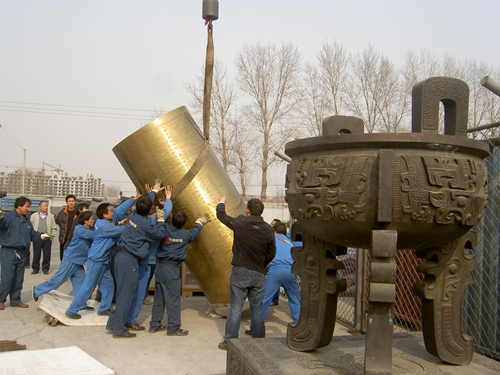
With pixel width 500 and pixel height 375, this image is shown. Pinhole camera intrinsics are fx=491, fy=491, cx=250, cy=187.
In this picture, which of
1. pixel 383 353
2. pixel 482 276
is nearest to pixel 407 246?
pixel 383 353

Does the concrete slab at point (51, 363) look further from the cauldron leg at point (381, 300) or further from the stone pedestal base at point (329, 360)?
the cauldron leg at point (381, 300)

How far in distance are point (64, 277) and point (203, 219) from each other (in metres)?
1.99

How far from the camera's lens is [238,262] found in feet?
15.9

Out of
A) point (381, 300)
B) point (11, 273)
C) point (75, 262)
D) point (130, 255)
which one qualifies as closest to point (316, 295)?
point (381, 300)

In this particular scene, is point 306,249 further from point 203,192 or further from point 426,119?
point 203,192

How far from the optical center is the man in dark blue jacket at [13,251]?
21.4 ft

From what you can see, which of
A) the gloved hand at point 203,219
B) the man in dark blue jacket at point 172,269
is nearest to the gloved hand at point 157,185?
the man in dark blue jacket at point 172,269

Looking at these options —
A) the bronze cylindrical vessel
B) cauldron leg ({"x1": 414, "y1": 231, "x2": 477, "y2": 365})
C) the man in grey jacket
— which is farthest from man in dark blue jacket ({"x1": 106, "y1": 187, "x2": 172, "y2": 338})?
the man in grey jacket

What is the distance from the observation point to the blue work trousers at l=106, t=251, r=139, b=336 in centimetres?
538

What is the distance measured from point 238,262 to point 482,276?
2.35 metres

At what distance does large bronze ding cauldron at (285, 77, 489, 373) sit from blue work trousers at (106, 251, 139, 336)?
2.58m

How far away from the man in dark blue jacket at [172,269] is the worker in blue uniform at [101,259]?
0.69m

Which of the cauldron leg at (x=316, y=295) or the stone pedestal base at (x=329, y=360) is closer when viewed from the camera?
the stone pedestal base at (x=329, y=360)

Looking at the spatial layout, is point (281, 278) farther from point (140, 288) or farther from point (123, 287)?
point (123, 287)
